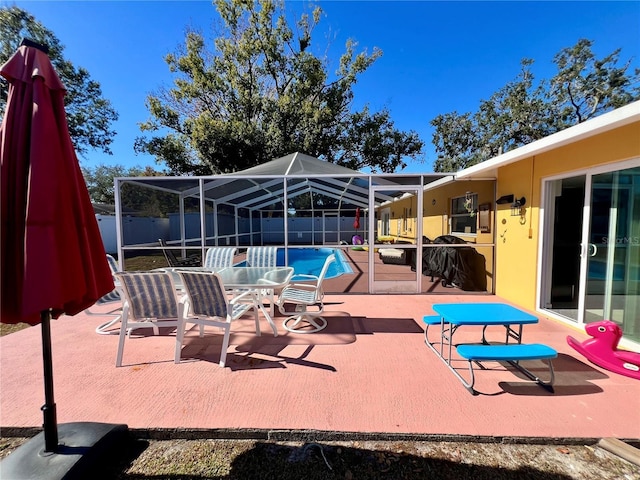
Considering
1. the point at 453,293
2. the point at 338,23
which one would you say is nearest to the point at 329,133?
the point at 338,23

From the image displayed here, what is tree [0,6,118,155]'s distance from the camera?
13.0 m

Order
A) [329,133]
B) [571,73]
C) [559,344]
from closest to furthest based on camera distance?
[559,344], [329,133], [571,73]

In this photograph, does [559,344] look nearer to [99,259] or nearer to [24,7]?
[99,259]

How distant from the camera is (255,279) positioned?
394 cm

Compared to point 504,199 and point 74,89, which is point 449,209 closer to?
point 504,199

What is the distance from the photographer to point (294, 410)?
233cm

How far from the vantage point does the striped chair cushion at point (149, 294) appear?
3105 millimetres

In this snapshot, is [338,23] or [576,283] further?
[338,23]

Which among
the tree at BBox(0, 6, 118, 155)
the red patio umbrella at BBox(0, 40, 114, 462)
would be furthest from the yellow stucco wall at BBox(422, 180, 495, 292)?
the tree at BBox(0, 6, 118, 155)

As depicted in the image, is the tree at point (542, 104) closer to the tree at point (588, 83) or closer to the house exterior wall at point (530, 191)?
the tree at point (588, 83)

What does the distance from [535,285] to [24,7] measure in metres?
21.7

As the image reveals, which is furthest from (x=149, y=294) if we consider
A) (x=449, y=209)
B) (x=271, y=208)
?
(x=271, y=208)

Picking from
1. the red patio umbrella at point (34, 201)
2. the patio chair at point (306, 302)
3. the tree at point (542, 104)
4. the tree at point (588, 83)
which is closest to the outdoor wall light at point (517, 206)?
the patio chair at point (306, 302)

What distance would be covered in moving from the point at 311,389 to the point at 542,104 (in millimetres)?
24101
